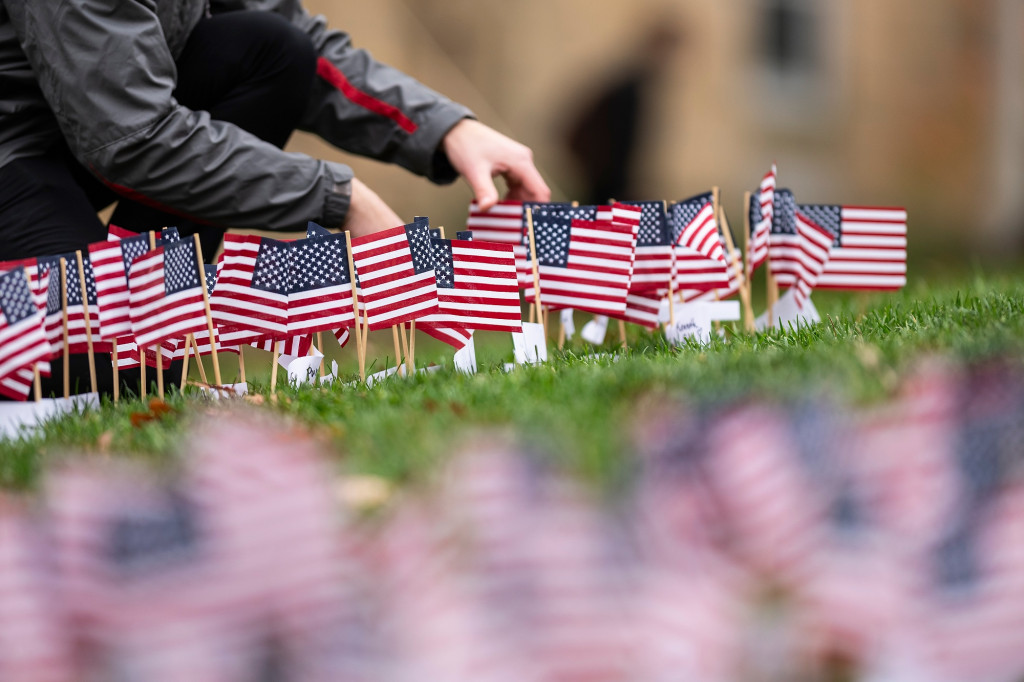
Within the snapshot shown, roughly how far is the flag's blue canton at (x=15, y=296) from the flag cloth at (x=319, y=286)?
2.21ft

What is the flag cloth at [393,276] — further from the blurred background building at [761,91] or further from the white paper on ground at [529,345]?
the blurred background building at [761,91]

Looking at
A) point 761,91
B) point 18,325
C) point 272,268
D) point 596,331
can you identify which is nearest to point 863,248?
point 596,331

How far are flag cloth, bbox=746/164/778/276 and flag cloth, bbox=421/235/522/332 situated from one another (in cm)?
95

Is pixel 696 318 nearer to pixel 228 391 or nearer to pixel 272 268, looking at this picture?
pixel 272 268

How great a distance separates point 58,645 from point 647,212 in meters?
2.44

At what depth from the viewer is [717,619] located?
56.9 inches

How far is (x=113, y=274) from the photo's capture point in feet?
9.56

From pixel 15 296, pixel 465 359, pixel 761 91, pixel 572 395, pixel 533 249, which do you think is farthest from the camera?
pixel 761 91

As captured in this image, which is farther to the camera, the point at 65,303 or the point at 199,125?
the point at 199,125

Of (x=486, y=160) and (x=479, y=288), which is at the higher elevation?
(x=486, y=160)

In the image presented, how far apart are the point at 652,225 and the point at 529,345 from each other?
62 cm

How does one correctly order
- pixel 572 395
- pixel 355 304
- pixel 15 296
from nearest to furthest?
pixel 572 395
pixel 15 296
pixel 355 304

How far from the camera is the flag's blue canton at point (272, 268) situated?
304cm

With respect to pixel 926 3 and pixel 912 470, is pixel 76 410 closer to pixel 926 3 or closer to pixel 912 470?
pixel 912 470
